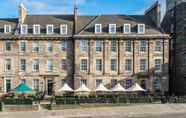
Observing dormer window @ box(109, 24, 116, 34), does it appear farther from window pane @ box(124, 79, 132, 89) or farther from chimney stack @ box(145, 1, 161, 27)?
window pane @ box(124, 79, 132, 89)

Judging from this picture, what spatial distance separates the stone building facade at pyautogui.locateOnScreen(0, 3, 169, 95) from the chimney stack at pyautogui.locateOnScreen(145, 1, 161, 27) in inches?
14.7

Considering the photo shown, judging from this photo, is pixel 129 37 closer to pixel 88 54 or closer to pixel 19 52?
pixel 88 54

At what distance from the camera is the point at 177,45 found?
57.1 metres

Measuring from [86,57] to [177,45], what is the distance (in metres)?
15.1

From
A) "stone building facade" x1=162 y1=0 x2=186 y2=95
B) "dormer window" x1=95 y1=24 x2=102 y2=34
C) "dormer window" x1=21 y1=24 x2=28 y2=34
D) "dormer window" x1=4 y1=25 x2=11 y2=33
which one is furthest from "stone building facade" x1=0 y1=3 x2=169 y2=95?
"stone building facade" x1=162 y1=0 x2=186 y2=95

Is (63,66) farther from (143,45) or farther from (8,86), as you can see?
(143,45)

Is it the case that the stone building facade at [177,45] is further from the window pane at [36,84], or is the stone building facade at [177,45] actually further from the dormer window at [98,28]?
the window pane at [36,84]

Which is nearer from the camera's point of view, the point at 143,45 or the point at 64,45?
the point at 143,45

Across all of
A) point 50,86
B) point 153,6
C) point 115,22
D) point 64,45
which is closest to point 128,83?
point 115,22

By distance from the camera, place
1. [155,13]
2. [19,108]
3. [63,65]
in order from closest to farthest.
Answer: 1. [19,108]
2. [63,65]
3. [155,13]

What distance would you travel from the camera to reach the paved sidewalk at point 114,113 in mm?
31109

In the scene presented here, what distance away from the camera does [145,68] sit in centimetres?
5388

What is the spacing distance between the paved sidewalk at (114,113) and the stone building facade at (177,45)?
19989mm

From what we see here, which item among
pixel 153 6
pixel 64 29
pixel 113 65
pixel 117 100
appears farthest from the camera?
pixel 153 6
